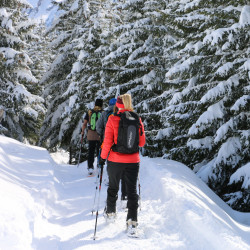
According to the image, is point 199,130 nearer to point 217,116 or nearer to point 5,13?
point 217,116

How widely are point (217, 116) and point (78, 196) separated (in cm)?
481

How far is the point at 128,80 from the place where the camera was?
50.4ft

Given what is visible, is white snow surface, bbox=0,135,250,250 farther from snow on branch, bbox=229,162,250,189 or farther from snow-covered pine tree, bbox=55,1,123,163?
snow-covered pine tree, bbox=55,1,123,163

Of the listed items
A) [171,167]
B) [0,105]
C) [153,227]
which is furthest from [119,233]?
[0,105]

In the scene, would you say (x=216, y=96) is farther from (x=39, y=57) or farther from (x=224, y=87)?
(x=39, y=57)

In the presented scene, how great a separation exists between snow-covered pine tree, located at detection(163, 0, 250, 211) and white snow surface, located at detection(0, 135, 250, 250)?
67.9 inches

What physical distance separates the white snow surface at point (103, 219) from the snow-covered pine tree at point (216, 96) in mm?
1725

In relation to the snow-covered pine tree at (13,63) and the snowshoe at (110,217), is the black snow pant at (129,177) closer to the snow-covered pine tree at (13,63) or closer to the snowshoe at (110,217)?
the snowshoe at (110,217)

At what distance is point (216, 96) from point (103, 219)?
521 cm

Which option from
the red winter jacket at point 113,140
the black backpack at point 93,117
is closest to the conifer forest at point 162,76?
the black backpack at point 93,117

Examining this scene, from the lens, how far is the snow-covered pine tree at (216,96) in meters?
8.49

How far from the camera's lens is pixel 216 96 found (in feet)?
28.6

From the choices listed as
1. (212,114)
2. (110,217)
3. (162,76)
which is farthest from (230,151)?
(162,76)

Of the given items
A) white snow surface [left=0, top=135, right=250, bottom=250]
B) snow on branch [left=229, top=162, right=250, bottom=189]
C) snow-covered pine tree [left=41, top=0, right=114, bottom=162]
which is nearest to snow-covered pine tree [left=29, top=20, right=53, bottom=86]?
snow-covered pine tree [left=41, top=0, right=114, bottom=162]
